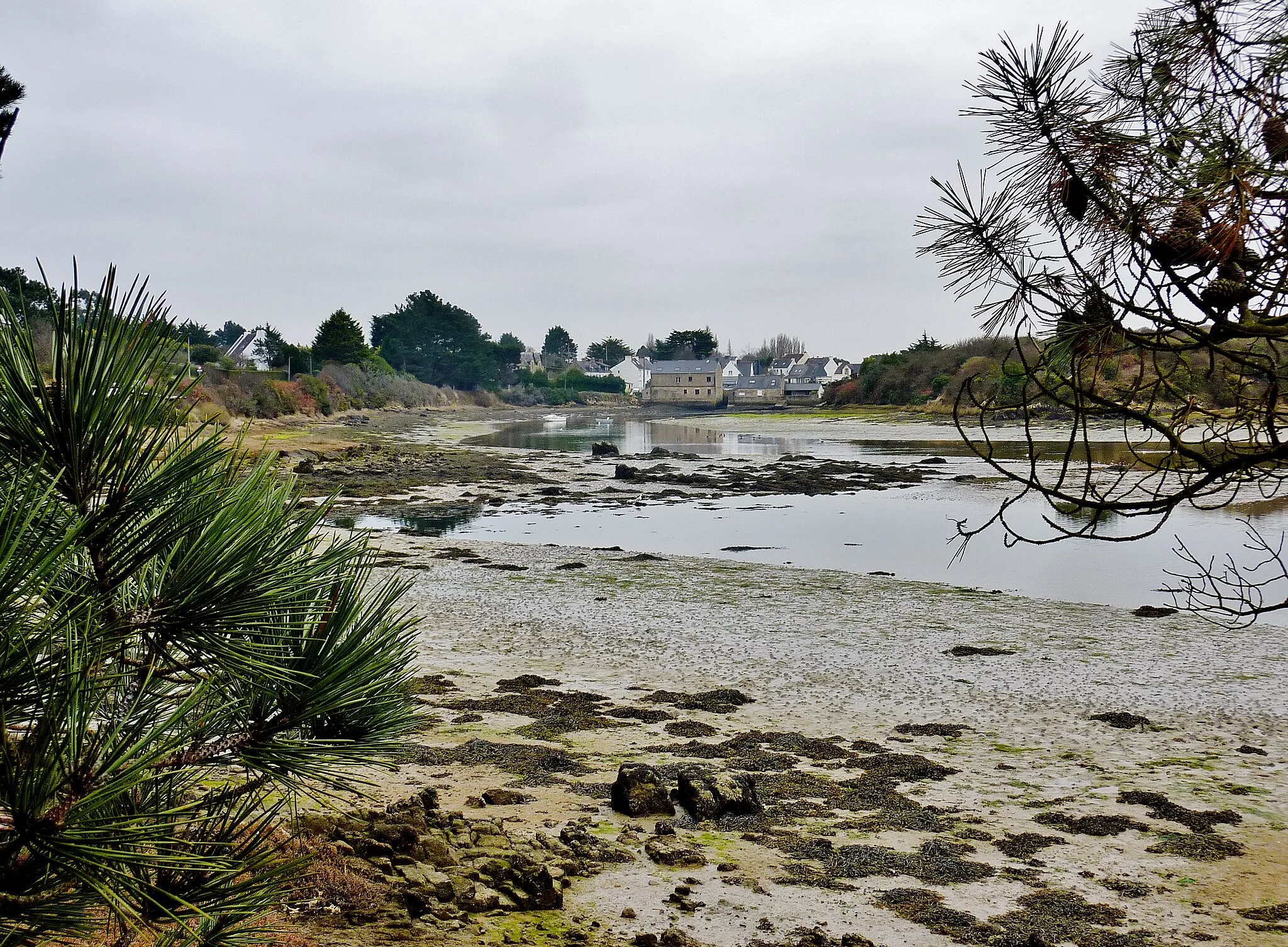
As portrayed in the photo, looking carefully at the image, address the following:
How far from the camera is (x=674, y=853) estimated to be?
5.47 m

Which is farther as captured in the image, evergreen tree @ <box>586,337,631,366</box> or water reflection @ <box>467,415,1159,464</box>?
evergreen tree @ <box>586,337,631,366</box>

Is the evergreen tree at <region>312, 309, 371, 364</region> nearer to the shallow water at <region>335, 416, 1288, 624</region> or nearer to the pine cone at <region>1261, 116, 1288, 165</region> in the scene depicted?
the shallow water at <region>335, 416, 1288, 624</region>

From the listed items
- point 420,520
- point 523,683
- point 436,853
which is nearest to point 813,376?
point 420,520

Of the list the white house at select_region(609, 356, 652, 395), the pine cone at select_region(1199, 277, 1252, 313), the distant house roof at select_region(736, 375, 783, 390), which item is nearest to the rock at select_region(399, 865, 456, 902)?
the pine cone at select_region(1199, 277, 1252, 313)

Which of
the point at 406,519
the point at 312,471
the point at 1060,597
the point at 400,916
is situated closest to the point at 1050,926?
the point at 400,916

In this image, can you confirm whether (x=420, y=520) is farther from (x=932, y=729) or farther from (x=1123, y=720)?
(x=1123, y=720)

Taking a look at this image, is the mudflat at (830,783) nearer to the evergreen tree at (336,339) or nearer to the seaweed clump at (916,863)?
the seaweed clump at (916,863)

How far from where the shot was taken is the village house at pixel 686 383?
411 feet

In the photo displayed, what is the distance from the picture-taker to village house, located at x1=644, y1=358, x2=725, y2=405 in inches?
4931

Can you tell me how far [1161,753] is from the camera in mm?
7668

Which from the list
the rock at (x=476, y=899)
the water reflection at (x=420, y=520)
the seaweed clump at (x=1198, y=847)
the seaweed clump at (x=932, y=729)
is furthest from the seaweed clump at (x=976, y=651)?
the water reflection at (x=420, y=520)

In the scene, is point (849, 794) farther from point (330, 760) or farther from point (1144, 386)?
point (330, 760)

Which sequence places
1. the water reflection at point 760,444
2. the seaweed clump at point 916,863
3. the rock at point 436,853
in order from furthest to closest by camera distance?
the water reflection at point 760,444 → the seaweed clump at point 916,863 → the rock at point 436,853

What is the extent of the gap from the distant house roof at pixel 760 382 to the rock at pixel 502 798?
13061 cm
